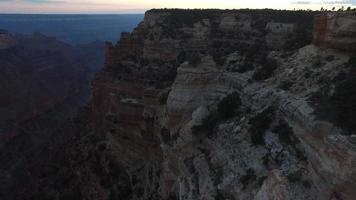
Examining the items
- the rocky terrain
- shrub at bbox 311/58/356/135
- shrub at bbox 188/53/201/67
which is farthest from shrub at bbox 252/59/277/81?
shrub at bbox 311/58/356/135

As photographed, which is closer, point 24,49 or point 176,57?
point 176,57

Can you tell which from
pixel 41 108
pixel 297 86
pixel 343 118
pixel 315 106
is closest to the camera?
pixel 343 118

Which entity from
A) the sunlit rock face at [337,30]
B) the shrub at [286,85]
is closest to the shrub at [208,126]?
the shrub at [286,85]

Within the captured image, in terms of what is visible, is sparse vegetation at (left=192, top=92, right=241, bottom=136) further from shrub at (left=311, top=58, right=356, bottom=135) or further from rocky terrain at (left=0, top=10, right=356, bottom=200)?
shrub at (left=311, top=58, right=356, bottom=135)

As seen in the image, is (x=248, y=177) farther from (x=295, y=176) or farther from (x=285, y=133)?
(x=295, y=176)

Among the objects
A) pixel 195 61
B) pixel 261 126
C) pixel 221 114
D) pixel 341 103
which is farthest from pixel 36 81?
pixel 341 103

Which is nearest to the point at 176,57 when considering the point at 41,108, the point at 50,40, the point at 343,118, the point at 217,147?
the point at 217,147

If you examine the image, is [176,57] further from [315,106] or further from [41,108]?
[41,108]
